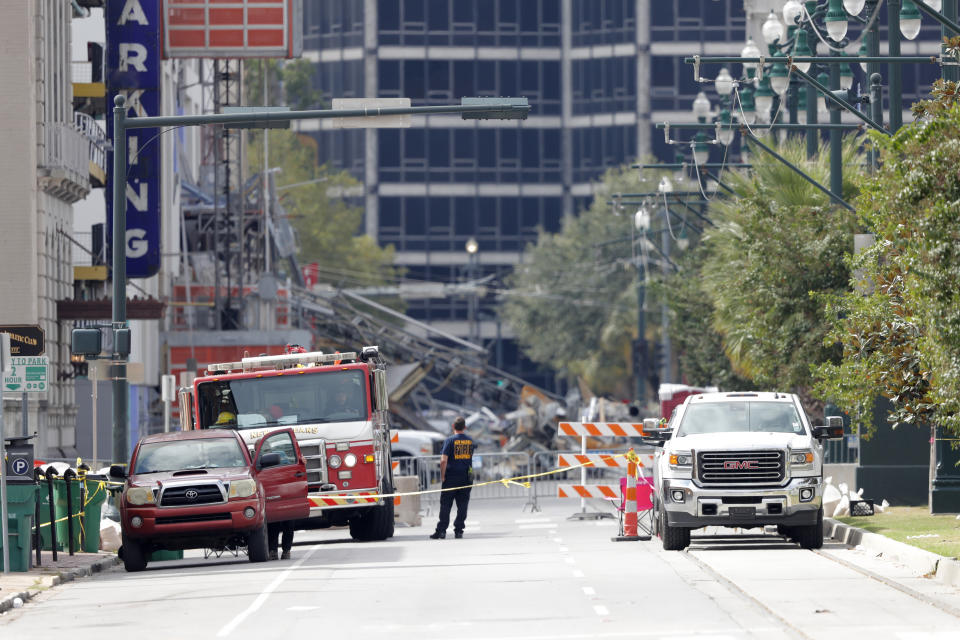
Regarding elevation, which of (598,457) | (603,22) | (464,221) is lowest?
(598,457)

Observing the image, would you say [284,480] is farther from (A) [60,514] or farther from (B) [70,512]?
(A) [60,514]

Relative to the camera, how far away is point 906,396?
24469 mm

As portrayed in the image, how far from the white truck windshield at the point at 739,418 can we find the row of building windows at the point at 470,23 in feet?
270

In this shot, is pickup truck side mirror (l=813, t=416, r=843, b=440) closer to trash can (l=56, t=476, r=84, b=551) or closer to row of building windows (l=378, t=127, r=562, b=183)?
trash can (l=56, t=476, r=84, b=551)

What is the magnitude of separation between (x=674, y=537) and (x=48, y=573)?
7.58 meters

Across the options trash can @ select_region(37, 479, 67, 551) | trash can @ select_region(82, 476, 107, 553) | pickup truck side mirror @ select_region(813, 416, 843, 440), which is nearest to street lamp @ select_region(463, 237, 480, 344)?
trash can @ select_region(82, 476, 107, 553)

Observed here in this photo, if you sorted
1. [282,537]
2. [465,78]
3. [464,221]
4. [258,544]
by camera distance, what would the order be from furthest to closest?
[464,221] → [465,78] → [282,537] → [258,544]

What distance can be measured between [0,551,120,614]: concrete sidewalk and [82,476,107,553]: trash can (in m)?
0.21

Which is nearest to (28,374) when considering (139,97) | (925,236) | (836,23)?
(836,23)

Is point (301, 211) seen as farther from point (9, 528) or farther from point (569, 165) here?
point (9, 528)

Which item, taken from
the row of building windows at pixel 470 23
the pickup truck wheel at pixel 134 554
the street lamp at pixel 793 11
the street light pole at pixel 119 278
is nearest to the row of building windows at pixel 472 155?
the row of building windows at pixel 470 23

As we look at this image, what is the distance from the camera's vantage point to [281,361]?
1125 inches

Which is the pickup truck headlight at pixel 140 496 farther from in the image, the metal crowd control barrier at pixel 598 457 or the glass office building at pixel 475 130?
the glass office building at pixel 475 130

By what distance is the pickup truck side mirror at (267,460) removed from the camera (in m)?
24.2
